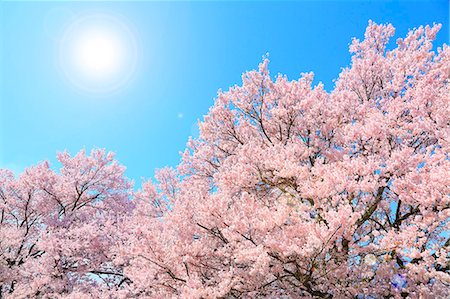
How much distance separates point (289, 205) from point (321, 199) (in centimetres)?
86

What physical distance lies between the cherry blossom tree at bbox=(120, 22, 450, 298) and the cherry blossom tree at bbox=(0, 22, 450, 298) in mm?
45

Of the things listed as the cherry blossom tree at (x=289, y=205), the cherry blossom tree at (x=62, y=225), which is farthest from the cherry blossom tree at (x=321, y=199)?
the cherry blossom tree at (x=62, y=225)

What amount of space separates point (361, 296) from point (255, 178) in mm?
4318

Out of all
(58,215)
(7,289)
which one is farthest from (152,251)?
(7,289)

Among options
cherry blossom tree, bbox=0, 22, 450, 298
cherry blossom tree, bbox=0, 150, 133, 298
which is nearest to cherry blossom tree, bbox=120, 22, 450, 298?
cherry blossom tree, bbox=0, 22, 450, 298

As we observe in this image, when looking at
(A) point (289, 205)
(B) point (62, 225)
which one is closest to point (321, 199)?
(A) point (289, 205)

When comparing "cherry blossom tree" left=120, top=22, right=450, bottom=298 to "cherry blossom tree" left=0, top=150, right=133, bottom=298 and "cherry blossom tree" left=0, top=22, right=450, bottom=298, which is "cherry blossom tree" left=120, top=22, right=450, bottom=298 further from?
"cherry blossom tree" left=0, top=150, right=133, bottom=298

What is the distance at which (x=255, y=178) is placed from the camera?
9.98m

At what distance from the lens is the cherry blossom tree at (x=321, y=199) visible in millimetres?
7176

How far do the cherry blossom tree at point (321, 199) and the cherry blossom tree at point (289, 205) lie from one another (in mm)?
45

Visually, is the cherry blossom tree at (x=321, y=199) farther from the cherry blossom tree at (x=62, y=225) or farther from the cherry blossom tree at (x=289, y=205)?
the cherry blossom tree at (x=62, y=225)

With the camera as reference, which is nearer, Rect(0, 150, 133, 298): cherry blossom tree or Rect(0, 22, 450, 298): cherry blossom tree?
Rect(0, 22, 450, 298): cherry blossom tree

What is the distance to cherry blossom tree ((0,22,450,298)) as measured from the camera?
7.38 m

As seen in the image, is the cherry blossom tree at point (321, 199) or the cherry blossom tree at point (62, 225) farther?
the cherry blossom tree at point (62, 225)
